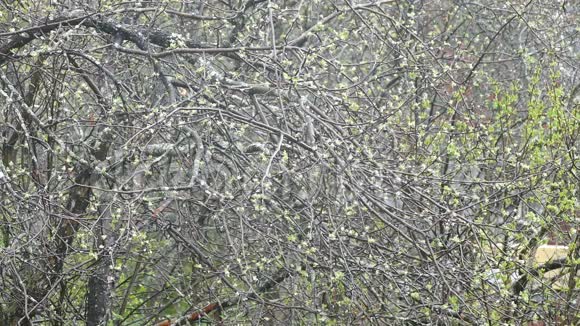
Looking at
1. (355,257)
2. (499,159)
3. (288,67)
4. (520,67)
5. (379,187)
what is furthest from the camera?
(520,67)

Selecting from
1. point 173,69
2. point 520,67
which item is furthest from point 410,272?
point 520,67

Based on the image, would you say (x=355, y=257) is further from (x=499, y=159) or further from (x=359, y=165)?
(x=499, y=159)

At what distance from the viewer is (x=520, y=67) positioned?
9766 millimetres

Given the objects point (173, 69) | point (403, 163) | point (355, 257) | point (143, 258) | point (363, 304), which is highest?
point (173, 69)

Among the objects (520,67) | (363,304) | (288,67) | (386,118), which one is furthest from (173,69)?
(520,67)

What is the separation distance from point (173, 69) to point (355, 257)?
1.73m

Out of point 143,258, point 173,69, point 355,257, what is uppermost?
point 173,69

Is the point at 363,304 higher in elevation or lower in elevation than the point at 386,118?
lower

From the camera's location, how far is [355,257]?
509 cm

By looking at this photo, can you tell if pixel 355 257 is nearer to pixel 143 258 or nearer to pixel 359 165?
pixel 359 165

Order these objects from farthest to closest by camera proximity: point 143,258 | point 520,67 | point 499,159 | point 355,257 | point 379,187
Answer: point 520,67 < point 143,258 < point 499,159 < point 355,257 < point 379,187

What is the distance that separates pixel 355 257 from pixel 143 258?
200 centimetres

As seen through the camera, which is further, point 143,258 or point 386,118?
point 143,258

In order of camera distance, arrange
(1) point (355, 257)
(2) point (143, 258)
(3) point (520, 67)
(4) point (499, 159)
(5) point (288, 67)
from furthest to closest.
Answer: (3) point (520, 67), (2) point (143, 258), (4) point (499, 159), (5) point (288, 67), (1) point (355, 257)
